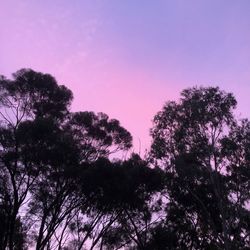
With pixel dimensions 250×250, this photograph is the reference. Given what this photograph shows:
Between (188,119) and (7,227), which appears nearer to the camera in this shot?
(7,227)

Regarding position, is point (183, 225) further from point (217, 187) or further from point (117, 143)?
point (117, 143)

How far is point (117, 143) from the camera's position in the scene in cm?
2817

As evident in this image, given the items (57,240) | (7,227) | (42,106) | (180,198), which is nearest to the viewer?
(7,227)

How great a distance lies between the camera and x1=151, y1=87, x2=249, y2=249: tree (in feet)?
85.4

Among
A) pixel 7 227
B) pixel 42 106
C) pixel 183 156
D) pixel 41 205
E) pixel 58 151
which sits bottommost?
pixel 7 227

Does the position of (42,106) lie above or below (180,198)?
above

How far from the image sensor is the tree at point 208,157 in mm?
26016

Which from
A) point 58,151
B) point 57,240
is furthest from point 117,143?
point 57,240

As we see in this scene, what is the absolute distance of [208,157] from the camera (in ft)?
87.8

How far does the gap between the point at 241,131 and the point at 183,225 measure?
29.9 feet

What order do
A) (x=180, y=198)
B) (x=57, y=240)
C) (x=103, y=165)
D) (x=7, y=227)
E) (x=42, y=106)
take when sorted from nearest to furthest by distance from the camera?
(x=7, y=227)
(x=103, y=165)
(x=42, y=106)
(x=57, y=240)
(x=180, y=198)

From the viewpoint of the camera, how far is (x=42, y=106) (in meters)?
26.1

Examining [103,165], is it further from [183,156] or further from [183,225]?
[183,225]

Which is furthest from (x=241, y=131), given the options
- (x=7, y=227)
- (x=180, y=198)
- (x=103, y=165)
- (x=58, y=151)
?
(x=7, y=227)
